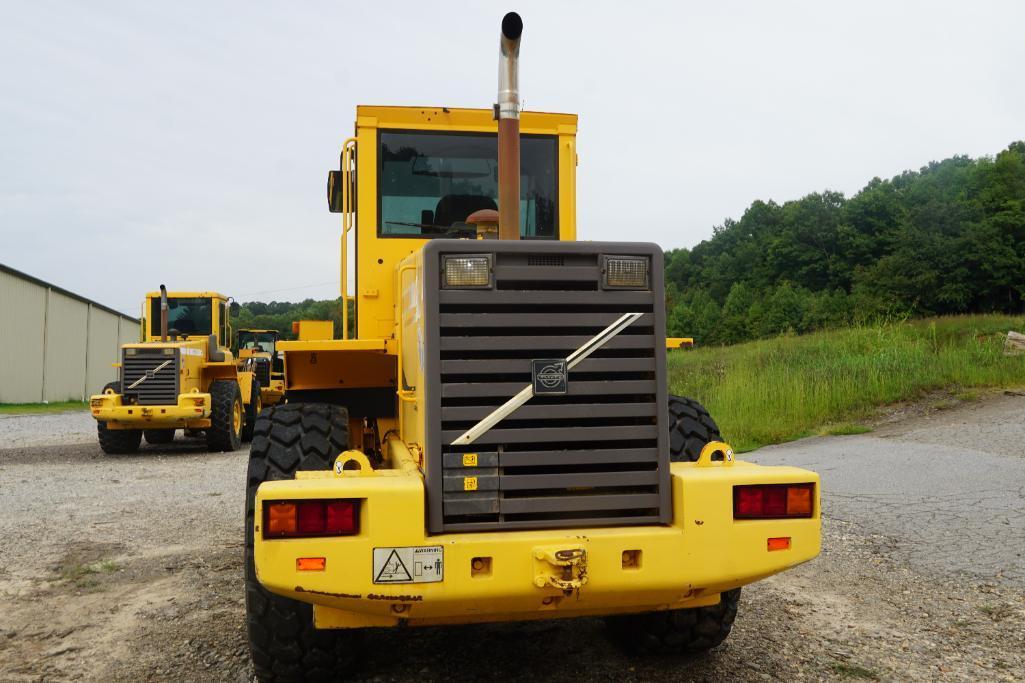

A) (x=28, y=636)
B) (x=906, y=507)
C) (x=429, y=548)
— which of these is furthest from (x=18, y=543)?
(x=906, y=507)

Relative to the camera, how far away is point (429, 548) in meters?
2.67

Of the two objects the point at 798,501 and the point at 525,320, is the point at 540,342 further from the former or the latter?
the point at 798,501

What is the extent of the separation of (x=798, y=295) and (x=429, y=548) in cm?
6551

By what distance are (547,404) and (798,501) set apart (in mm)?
983

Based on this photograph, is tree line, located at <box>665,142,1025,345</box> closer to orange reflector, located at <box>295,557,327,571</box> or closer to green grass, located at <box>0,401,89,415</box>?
orange reflector, located at <box>295,557,327,571</box>

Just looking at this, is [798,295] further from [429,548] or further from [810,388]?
[429,548]

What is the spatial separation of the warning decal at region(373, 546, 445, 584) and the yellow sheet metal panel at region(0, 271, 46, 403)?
30.5m

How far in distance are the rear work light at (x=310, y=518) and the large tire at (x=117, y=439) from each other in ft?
36.4

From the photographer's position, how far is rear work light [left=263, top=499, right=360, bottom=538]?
262 centimetres

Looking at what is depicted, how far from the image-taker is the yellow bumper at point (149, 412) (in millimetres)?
11875

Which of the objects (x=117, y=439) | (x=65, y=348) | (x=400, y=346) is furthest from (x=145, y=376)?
(x=65, y=348)

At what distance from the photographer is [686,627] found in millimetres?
3502

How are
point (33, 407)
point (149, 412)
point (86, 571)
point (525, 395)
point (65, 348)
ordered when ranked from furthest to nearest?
point (65, 348), point (33, 407), point (149, 412), point (86, 571), point (525, 395)

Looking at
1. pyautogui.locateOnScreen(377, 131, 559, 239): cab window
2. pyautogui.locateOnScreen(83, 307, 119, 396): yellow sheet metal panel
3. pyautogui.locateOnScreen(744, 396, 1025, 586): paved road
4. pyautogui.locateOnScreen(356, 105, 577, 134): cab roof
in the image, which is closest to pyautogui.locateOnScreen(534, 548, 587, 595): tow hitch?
pyautogui.locateOnScreen(377, 131, 559, 239): cab window
